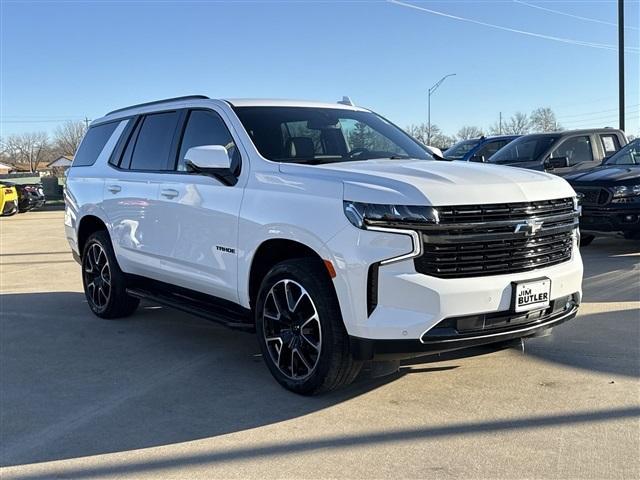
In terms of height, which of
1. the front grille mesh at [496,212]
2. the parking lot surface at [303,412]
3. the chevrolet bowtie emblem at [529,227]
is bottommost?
the parking lot surface at [303,412]

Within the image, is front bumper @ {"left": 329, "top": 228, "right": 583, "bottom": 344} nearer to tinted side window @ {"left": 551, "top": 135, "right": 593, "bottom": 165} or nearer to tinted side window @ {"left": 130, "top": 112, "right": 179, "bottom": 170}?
tinted side window @ {"left": 130, "top": 112, "right": 179, "bottom": 170}

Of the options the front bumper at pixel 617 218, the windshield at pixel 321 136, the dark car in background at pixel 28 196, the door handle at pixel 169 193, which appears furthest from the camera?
the dark car in background at pixel 28 196

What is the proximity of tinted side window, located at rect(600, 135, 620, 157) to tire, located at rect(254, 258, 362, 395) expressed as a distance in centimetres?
977

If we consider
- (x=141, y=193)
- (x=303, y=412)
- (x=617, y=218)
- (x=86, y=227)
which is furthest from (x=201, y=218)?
(x=617, y=218)

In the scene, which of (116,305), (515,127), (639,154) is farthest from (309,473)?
(515,127)

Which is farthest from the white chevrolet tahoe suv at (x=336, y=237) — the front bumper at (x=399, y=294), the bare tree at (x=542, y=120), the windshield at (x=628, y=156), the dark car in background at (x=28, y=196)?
the bare tree at (x=542, y=120)

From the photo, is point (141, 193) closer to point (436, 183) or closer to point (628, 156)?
point (436, 183)

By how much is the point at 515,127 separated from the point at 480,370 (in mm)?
79864

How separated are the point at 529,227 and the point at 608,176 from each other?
20.9ft

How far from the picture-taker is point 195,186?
5.04m

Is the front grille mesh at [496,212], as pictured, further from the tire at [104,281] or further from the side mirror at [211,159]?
the tire at [104,281]

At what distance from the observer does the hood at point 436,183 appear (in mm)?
3641

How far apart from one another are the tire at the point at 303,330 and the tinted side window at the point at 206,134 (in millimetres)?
1042

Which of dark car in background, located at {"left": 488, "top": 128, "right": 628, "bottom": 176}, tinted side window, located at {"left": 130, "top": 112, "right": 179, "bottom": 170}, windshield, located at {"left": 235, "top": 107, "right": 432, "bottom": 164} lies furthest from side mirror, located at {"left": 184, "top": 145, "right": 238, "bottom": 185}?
dark car in background, located at {"left": 488, "top": 128, "right": 628, "bottom": 176}
